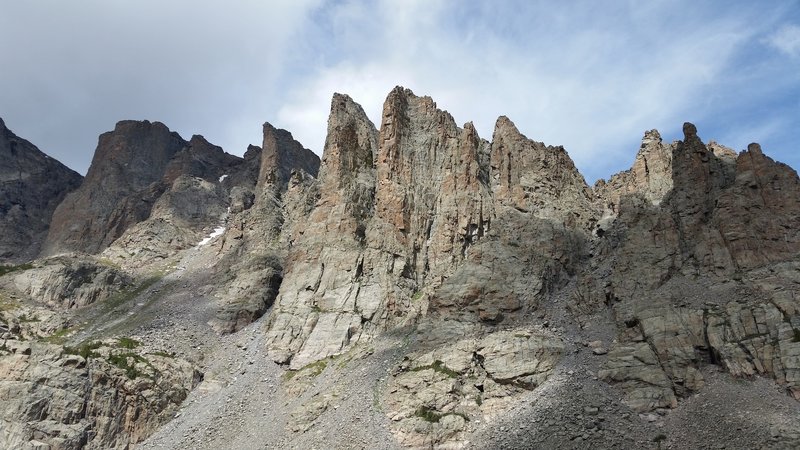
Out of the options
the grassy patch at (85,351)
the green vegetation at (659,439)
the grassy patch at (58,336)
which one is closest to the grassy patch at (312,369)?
the grassy patch at (85,351)

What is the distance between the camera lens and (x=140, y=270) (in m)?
130

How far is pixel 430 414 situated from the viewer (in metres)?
59.6

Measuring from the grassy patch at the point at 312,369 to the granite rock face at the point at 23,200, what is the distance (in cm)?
12155

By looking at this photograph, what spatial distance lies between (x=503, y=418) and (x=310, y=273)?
42480 mm

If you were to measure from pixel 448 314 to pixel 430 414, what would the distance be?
16.4 metres

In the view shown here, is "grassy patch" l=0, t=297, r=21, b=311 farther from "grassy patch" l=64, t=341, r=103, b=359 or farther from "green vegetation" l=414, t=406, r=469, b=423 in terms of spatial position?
"green vegetation" l=414, t=406, r=469, b=423

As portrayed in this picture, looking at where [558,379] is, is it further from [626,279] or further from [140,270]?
[140,270]

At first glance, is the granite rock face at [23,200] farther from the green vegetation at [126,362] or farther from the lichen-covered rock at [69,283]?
the green vegetation at [126,362]

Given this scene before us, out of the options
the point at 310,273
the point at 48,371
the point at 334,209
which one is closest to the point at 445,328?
the point at 310,273

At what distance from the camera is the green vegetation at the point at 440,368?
6348 centimetres

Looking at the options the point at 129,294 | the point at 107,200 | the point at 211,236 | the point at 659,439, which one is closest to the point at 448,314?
the point at 659,439

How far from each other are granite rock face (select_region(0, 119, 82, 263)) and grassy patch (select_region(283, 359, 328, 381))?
121546 mm

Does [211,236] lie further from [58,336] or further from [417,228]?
[417,228]

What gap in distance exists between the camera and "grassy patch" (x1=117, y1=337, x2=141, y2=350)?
83562mm
